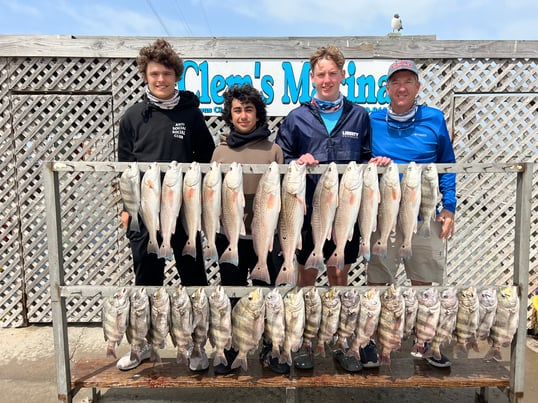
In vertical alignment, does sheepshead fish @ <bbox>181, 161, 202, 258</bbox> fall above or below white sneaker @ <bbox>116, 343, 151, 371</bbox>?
above

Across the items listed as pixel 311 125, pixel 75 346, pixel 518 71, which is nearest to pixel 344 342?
pixel 311 125

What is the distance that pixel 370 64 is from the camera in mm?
4312

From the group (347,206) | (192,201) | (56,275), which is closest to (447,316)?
(347,206)

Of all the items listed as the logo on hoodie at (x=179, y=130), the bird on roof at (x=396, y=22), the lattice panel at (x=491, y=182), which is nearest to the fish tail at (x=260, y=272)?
the logo on hoodie at (x=179, y=130)

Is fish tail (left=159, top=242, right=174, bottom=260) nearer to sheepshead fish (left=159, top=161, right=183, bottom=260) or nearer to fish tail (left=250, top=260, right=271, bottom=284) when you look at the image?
sheepshead fish (left=159, top=161, right=183, bottom=260)

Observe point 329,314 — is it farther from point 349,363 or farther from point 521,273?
point 521,273

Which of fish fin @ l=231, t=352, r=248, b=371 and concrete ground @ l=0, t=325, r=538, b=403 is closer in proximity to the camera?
fish fin @ l=231, t=352, r=248, b=371

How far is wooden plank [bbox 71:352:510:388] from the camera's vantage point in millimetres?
2732

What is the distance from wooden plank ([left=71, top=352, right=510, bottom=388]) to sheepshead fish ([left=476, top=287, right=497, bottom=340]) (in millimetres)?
356

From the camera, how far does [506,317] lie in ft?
8.86

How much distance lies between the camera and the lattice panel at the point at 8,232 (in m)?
4.43

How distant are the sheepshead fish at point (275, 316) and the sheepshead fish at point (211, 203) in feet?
1.47

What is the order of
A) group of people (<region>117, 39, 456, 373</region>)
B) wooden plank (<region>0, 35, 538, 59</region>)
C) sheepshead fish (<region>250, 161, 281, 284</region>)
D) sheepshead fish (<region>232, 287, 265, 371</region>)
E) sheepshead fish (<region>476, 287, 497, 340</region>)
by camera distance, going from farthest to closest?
wooden plank (<region>0, 35, 538, 59</region>) < group of people (<region>117, 39, 456, 373</region>) < sheepshead fish (<region>476, 287, 497, 340</region>) < sheepshead fish (<region>232, 287, 265, 371</region>) < sheepshead fish (<region>250, 161, 281, 284</region>)

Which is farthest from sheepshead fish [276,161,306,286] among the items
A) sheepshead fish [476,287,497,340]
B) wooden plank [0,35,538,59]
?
wooden plank [0,35,538,59]
